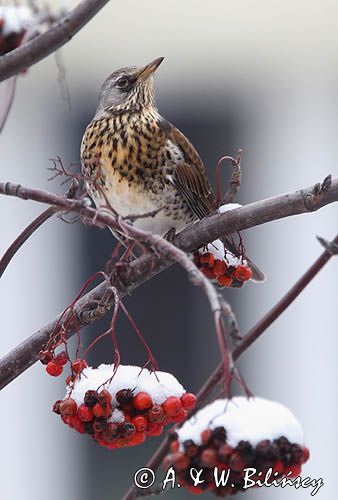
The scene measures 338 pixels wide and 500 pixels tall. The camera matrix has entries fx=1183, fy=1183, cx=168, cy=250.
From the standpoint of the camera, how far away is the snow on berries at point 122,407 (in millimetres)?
1173

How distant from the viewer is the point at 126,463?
4.14m

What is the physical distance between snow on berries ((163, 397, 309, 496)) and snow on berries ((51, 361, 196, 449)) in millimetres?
191

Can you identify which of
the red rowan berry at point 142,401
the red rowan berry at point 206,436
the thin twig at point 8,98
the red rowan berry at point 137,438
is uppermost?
the thin twig at point 8,98

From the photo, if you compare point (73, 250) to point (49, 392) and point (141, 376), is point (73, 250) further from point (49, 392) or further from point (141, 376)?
point (141, 376)

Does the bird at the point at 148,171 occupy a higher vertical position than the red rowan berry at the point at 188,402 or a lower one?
higher

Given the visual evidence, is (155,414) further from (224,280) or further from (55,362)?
(224,280)

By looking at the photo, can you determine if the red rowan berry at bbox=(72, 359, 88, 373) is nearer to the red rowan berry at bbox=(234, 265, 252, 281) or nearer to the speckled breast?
the red rowan berry at bbox=(234, 265, 252, 281)

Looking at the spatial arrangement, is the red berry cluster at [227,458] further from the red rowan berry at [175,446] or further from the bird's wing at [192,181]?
the bird's wing at [192,181]

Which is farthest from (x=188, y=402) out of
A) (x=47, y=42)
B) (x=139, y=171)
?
(x=139, y=171)

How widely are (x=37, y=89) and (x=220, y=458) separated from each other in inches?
134

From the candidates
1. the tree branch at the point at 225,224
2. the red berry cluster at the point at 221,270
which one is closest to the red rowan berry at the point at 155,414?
the tree branch at the point at 225,224

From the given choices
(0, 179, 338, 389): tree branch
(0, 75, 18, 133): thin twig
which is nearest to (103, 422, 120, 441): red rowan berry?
(0, 179, 338, 389): tree branch

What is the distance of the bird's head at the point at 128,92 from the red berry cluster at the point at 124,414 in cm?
91

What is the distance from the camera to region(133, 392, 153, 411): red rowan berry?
118 centimetres
